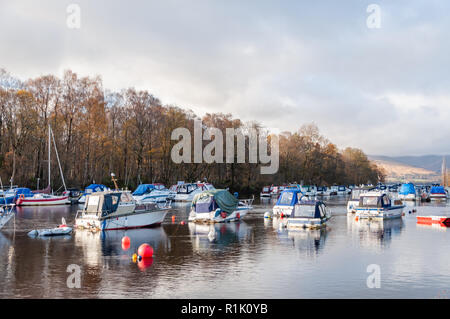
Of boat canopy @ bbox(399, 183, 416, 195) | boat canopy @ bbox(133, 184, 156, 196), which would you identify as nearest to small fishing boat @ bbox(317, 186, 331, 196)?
boat canopy @ bbox(399, 183, 416, 195)

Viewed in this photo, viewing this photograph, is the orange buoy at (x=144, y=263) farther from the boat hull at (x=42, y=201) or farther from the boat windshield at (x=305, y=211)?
the boat hull at (x=42, y=201)

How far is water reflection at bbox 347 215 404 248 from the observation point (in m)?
34.4

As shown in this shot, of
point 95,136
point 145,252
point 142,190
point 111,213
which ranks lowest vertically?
point 145,252

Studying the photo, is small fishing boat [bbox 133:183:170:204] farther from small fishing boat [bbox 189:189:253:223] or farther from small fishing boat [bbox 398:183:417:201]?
A: small fishing boat [bbox 398:183:417:201]

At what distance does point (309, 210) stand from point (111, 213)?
18997 mm

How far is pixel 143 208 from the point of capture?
44.8 metres

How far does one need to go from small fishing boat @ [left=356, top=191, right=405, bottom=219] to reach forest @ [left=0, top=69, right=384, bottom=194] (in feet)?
194

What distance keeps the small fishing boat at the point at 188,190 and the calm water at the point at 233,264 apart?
4737 centimetres

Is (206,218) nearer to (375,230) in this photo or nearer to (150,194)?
(375,230)

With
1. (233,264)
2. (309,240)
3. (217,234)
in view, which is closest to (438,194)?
(309,240)

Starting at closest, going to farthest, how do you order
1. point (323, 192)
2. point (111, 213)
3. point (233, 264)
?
1. point (233, 264)
2. point (111, 213)
3. point (323, 192)

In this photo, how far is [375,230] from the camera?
138 ft

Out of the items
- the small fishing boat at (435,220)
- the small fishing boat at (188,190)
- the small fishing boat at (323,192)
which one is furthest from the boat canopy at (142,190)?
the small fishing boat at (323,192)
